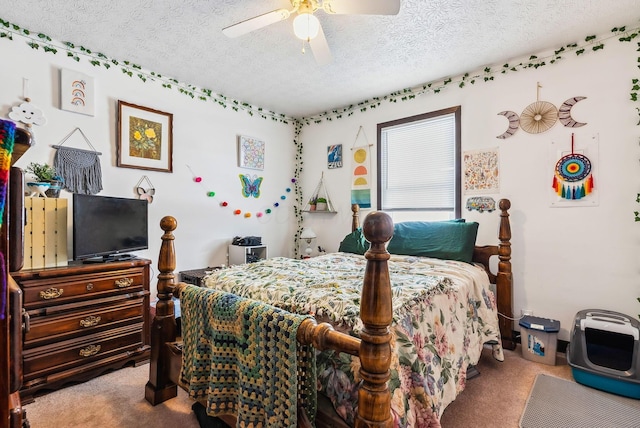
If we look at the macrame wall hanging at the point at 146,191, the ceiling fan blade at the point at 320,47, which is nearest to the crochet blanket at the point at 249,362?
the ceiling fan blade at the point at 320,47

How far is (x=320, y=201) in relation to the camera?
4.12 meters

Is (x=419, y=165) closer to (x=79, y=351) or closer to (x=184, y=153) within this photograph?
(x=184, y=153)

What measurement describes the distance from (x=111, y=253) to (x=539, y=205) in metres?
3.54

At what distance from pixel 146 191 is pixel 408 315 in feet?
9.00

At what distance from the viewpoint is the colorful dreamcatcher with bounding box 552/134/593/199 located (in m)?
2.43

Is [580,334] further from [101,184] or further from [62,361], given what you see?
[101,184]

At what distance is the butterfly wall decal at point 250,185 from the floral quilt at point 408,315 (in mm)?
1750

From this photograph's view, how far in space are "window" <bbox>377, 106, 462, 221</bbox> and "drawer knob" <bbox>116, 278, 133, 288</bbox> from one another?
2.63 m

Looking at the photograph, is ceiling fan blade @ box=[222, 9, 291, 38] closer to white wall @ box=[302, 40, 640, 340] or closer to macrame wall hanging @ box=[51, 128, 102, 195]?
macrame wall hanging @ box=[51, 128, 102, 195]

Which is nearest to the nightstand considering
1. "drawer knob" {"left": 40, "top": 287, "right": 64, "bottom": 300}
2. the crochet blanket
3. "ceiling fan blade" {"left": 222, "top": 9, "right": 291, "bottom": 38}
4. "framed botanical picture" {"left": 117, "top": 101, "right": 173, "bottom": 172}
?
"framed botanical picture" {"left": 117, "top": 101, "right": 173, "bottom": 172}

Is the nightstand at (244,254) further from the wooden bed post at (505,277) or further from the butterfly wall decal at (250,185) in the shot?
the wooden bed post at (505,277)

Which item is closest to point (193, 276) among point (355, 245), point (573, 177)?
point (355, 245)

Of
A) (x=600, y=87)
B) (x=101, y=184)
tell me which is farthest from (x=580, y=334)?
(x=101, y=184)

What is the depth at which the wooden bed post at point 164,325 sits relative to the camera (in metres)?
1.71
